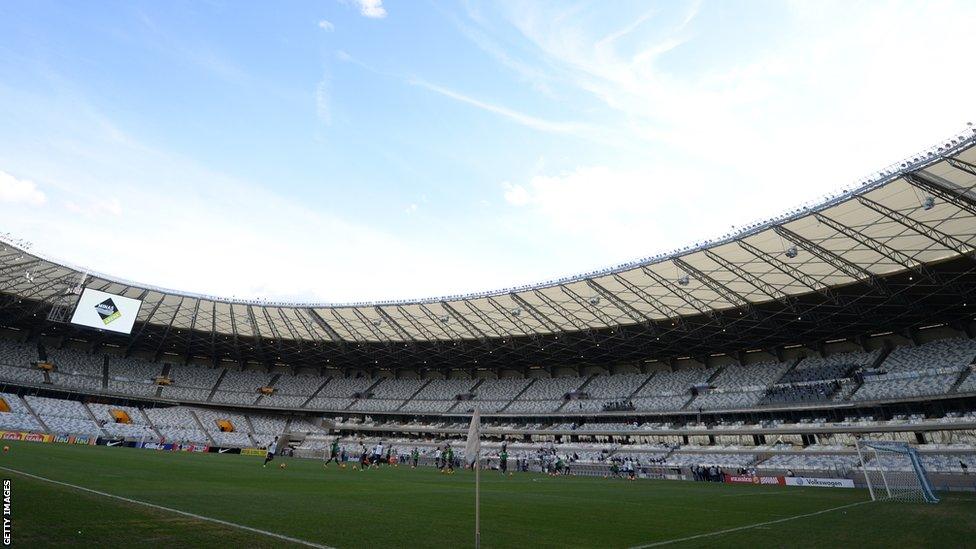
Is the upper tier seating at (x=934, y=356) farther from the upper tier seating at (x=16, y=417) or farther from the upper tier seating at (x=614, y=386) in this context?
the upper tier seating at (x=16, y=417)

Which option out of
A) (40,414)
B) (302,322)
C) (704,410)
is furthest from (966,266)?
(40,414)

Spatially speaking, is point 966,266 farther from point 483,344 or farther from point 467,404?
point 467,404

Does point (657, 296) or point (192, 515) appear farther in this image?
point (657, 296)


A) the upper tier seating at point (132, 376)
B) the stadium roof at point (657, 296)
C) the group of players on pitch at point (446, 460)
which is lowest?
the group of players on pitch at point (446, 460)

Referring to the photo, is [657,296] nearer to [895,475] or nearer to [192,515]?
[895,475]

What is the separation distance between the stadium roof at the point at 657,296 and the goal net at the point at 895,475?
10.1 m

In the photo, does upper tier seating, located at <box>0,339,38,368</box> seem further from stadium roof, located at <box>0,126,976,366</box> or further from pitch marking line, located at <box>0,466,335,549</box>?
pitch marking line, located at <box>0,466,335,549</box>

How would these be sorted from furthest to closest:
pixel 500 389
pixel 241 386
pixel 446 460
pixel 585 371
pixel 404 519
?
pixel 241 386 < pixel 500 389 < pixel 585 371 < pixel 446 460 < pixel 404 519

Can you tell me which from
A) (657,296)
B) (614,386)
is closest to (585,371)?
(614,386)

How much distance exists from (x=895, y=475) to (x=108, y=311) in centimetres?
5618

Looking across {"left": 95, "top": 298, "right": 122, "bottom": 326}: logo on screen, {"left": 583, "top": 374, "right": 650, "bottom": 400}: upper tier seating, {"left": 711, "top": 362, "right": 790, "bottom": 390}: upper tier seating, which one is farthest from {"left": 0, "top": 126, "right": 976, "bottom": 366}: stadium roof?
{"left": 583, "top": 374, "right": 650, "bottom": 400}: upper tier seating

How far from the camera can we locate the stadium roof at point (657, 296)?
82.0ft

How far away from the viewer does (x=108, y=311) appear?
1699 inches

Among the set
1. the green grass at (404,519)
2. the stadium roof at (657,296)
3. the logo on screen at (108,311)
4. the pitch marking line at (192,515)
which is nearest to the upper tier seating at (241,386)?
the stadium roof at (657,296)
